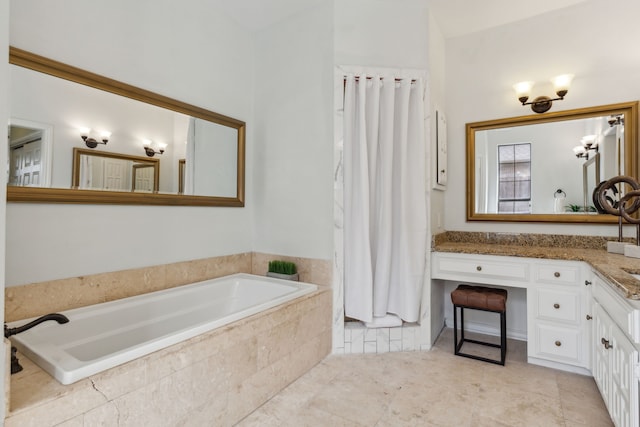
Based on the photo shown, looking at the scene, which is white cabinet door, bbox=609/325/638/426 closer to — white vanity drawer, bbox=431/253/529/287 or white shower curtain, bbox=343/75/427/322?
white vanity drawer, bbox=431/253/529/287

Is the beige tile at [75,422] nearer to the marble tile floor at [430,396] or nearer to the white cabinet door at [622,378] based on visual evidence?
the marble tile floor at [430,396]

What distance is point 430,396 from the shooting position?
193 cm

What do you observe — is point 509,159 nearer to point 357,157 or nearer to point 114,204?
point 357,157

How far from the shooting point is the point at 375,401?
188 cm

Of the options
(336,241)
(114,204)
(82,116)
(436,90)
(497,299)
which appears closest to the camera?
(82,116)

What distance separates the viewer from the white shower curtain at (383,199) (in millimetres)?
2471

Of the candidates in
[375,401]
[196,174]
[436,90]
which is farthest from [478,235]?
[196,174]

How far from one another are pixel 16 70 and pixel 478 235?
132 inches

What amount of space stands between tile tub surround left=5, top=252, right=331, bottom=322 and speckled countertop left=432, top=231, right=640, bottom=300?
3.69 ft

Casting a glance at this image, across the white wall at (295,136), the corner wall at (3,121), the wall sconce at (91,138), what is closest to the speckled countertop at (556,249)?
the white wall at (295,136)

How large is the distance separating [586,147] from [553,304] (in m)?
1.30

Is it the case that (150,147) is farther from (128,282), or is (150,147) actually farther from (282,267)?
(282,267)

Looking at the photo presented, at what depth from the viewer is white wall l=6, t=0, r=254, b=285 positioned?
1694mm

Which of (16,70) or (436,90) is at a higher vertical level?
(436,90)
